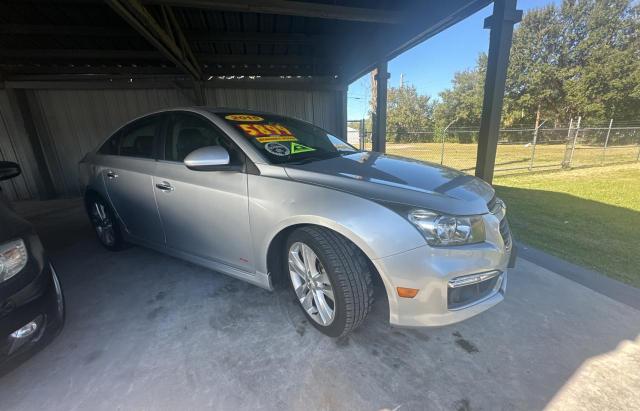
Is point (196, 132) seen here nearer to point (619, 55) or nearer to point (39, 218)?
point (39, 218)

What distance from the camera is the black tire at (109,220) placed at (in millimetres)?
3000

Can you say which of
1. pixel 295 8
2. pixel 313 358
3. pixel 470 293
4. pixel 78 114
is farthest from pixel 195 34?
pixel 470 293

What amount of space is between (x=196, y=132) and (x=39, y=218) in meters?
4.72

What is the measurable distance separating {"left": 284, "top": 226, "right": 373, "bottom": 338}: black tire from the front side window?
122 cm

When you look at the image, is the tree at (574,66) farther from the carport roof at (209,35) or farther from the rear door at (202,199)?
the rear door at (202,199)

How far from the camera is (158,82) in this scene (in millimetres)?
6660

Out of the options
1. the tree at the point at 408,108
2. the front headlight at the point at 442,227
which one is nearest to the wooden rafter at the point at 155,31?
the front headlight at the point at 442,227

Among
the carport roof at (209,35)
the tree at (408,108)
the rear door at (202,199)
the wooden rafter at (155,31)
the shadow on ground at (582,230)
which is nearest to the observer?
the rear door at (202,199)

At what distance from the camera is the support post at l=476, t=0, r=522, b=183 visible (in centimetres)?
284

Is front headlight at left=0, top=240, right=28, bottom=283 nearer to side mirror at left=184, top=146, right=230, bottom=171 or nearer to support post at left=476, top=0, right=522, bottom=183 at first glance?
side mirror at left=184, top=146, right=230, bottom=171

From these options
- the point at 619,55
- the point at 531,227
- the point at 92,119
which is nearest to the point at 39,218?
the point at 92,119

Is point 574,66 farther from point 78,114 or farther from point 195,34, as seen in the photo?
point 78,114

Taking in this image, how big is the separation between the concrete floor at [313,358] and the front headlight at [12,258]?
0.70 m

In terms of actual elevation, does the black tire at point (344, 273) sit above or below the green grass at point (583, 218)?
above
